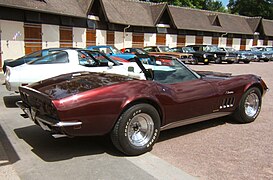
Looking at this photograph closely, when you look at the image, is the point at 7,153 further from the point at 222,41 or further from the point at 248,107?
the point at 222,41

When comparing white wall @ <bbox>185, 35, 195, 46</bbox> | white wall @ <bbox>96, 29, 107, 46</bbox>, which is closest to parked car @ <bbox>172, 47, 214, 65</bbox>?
white wall @ <bbox>96, 29, 107, 46</bbox>

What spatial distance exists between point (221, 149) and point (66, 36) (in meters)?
17.7

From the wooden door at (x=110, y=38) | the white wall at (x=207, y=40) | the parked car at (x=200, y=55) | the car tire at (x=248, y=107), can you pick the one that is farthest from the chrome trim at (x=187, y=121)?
the white wall at (x=207, y=40)

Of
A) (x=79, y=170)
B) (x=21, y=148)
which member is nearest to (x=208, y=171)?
(x=79, y=170)

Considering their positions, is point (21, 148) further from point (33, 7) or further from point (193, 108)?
point (33, 7)

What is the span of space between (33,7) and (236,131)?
1536 centimetres

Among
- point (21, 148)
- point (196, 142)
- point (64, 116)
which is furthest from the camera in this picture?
point (196, 142)

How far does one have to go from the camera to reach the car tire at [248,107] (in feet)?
18.3

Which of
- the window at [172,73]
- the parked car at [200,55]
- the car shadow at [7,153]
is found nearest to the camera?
the car shadow at [7,153]

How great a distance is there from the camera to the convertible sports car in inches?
143

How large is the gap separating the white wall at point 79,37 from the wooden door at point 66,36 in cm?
34

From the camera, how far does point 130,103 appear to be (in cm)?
394

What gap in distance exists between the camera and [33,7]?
672 inches

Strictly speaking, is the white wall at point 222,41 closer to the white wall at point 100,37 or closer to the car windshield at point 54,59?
the white wall at point 100,37
